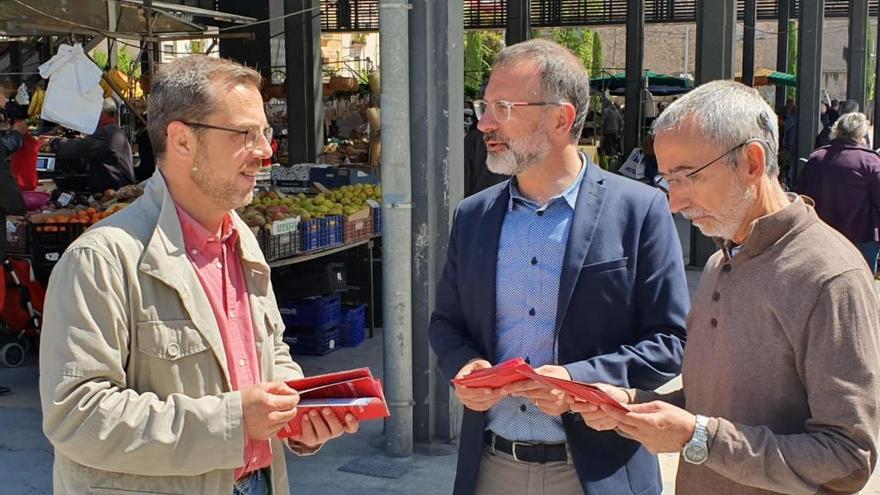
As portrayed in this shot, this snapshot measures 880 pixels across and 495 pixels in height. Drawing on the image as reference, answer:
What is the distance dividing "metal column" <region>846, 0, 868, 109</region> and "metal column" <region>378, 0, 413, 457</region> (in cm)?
1793

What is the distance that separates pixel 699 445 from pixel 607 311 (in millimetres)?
670

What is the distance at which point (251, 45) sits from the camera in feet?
52.9

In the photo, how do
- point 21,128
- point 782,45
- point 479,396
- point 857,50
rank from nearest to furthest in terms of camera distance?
1. point 479,396
2. point 21,128
3. point 857,50
4. point 782,45

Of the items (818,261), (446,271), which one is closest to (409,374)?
(446,271)

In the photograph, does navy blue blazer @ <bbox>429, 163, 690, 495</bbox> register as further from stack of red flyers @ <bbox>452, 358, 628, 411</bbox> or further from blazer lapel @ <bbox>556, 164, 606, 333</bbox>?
stack of red flyers @ <bbox>452, 358, 628, 411</bbox>

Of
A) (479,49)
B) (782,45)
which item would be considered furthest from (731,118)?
(479,49)

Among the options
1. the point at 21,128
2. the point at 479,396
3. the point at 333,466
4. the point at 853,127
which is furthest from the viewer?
the point at 21,128

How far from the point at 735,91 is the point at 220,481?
4.74 ft

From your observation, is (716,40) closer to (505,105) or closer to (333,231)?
(333,231)

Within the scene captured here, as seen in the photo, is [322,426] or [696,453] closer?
[696,453]

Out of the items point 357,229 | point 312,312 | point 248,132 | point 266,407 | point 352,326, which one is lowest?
point 352,326

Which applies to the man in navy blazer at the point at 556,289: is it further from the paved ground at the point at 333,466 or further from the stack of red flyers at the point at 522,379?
the paved ground at the point at 333,466

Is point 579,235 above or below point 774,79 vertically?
below

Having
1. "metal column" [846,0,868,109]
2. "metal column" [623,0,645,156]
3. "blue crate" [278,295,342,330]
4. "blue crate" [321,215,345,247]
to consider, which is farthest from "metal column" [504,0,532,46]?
"blue crate" [278,295,342,330]
